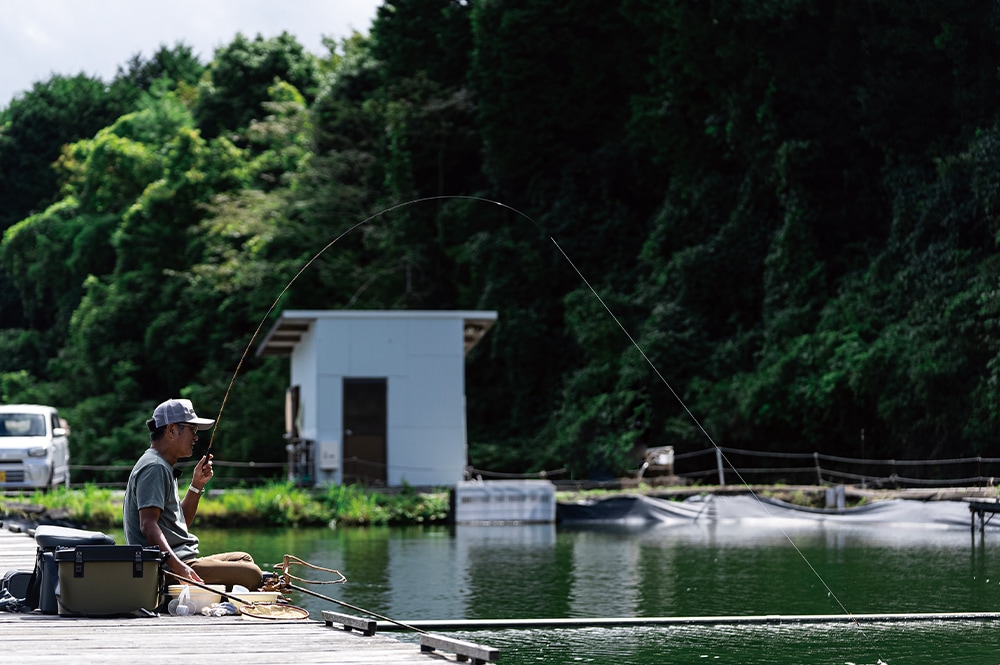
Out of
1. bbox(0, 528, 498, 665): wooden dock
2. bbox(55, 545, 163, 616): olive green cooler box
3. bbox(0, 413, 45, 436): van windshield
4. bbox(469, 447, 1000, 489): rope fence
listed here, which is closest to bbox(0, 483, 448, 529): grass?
bbox(0, 413, 45, 436): van windshield

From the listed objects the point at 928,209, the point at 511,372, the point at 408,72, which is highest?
the point at 408,72

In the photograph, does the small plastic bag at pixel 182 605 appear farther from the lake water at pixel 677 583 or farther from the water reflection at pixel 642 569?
the water reflection at pixel 642 569

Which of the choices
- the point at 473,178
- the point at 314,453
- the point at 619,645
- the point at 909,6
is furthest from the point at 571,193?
the point at 619,645

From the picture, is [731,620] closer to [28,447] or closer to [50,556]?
[50,556]

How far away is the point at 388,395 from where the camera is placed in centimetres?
2694

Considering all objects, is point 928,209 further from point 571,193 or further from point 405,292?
point 405,292

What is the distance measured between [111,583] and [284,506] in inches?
621

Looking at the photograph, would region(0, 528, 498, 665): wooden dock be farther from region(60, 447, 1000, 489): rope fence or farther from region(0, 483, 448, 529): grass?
region(60, 447, 1000, 489): rope fence

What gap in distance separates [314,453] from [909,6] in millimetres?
15924

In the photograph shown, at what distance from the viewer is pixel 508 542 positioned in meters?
19.4

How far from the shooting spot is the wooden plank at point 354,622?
23.8ft

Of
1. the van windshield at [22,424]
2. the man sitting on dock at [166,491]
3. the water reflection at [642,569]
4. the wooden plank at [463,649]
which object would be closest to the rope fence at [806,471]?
the van windshield at [22,424]

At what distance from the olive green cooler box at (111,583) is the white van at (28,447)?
16.7 metres

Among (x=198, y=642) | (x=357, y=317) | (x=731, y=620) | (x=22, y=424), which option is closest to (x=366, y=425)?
(x=357, y=317)
